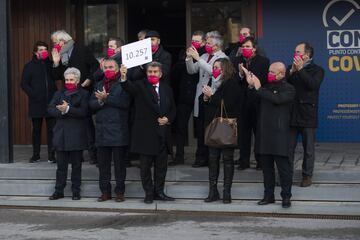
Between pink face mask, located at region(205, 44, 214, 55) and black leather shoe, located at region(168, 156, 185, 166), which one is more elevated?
pink face mask, located at region(205, 44, 214, 55)

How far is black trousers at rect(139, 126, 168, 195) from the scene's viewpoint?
8711 mm

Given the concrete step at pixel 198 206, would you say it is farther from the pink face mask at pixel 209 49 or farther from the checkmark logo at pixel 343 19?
the checkmark logo at pixel 343 19

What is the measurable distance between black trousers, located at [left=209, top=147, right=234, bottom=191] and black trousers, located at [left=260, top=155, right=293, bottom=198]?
42 centimetres

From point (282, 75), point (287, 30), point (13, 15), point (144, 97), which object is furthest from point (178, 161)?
point (13, 15)

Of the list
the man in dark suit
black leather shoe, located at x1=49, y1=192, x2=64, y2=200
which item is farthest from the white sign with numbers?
black leather shoe, located at x1=49, y1=192, x2=64, y2=200

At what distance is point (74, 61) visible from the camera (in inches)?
396

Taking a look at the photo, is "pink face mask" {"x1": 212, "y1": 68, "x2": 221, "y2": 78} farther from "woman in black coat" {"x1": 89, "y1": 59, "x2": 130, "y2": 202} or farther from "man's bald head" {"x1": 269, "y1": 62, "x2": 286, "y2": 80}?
"woman in black coat" {"x1": 89, "y1": 59, "x2": 130, "y2": 202}

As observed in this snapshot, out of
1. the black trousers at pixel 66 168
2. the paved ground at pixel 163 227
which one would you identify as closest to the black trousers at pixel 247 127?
the paved ground at pixel 163 227

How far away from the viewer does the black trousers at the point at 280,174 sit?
8.33 meters

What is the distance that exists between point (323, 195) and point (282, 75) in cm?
168

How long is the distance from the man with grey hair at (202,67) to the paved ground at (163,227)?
153 cm

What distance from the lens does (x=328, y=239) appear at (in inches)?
281

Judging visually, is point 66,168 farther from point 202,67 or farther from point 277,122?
point 277,122

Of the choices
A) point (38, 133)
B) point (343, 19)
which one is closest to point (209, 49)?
point (38, 133)
